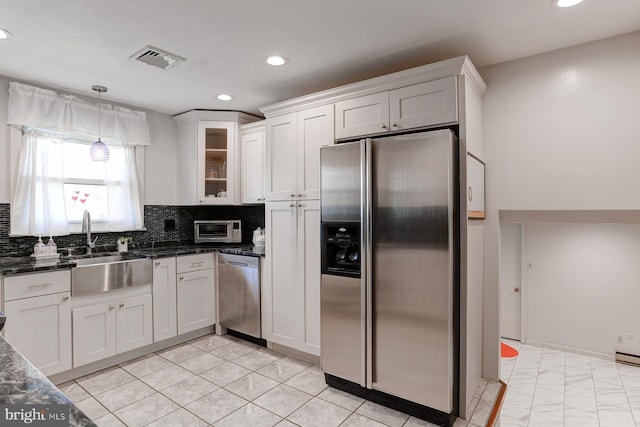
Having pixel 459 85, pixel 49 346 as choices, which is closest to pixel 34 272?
pixel 49 346

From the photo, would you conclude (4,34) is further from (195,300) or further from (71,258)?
(195,300)

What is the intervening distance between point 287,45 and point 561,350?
407cm

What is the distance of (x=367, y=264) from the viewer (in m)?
2.33

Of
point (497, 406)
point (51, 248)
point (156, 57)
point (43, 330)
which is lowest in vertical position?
point (497, 406)

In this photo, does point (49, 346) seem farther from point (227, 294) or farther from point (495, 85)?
point (495, 85)

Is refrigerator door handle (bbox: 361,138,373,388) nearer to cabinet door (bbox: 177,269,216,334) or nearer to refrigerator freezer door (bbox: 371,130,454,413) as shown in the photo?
refrigerator freezer door (bbox: 371,130,454,413)

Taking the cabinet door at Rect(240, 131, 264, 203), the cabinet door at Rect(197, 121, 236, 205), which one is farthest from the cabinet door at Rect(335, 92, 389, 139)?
the cabinet door at Rect(197, 121, 236, 205)

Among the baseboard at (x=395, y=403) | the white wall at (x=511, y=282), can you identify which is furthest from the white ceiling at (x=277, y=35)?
the baseboard at (x=395, y=403)

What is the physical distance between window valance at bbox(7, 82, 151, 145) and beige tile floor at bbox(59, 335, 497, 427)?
84.9 inches

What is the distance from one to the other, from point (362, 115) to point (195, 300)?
8.04 ft

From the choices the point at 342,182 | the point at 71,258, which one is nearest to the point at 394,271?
the point at 342,182

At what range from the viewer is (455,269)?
87.0 inches

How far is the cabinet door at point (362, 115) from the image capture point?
2.46 metres

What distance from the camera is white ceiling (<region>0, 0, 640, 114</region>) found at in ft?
6.18
